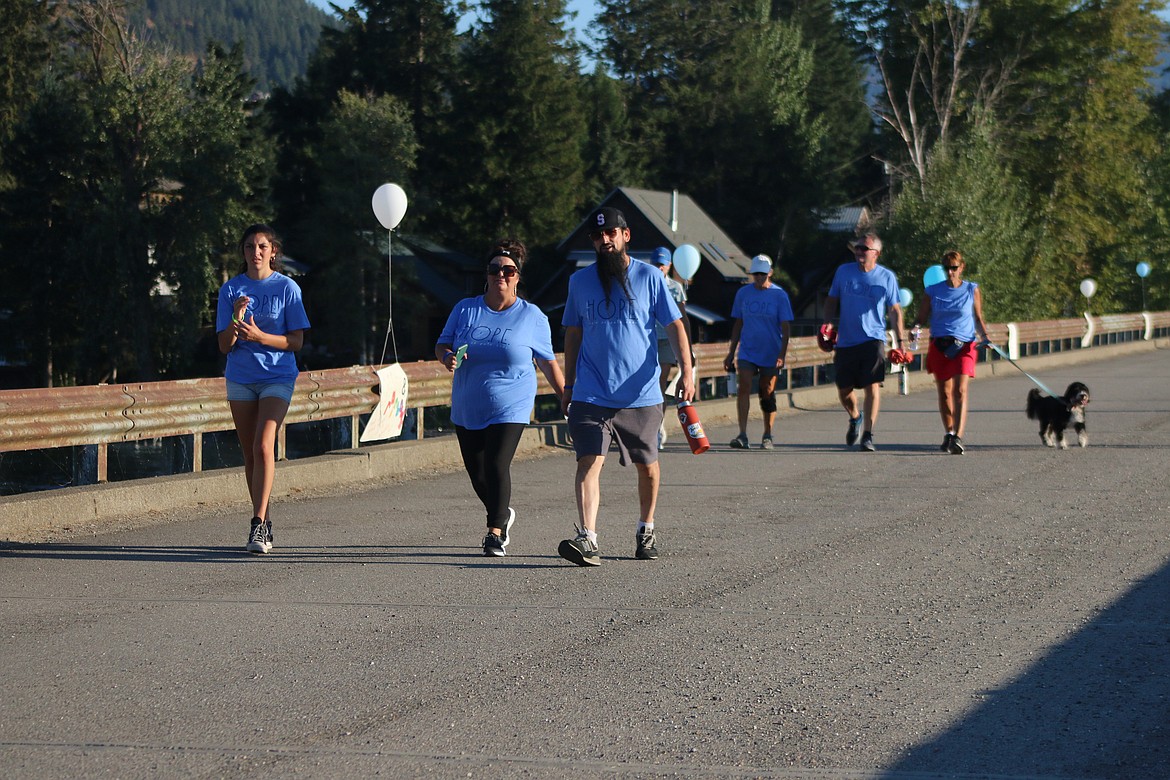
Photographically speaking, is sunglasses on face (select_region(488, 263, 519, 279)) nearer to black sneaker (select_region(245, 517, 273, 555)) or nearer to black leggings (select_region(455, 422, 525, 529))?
black leggings (select_region(455, 422, 525, 529))

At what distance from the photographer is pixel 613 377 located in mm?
7809

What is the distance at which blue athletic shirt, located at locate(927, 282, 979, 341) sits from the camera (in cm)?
1352

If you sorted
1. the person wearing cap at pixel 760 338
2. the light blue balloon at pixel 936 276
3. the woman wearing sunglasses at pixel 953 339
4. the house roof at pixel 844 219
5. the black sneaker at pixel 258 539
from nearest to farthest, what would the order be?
1. the black sneaker at pixel 258 539
2. the woman wearing sunglasses at pixel 953 339
3. the light blue balloon at pixel 936 276
4. the person wearing cap at pixel 760 338
5. the house roof at pixel 844 219

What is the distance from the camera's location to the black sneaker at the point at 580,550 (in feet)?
25.3

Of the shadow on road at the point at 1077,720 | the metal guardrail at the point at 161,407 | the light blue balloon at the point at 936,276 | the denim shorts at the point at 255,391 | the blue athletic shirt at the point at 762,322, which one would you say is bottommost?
the shadow on road at the point at 1077,720

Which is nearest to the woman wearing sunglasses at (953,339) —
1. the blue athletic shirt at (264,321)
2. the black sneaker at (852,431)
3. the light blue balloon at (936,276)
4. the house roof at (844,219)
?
the light blue balloon at (936,276)

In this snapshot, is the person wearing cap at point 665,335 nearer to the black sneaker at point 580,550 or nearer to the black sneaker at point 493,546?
the black sneaker at point 493,546

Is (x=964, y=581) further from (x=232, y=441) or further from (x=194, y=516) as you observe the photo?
(x=232, y=441)

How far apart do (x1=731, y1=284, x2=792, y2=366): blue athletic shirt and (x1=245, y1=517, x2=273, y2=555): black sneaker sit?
7077 millimetres

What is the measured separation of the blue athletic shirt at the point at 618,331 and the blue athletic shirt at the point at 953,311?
6300 mm

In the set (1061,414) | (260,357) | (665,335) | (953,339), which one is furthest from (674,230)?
(260,357)

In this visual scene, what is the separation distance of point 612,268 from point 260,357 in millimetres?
2149

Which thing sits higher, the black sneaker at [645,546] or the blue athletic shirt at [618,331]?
the blue athletic shirt at [618,331]

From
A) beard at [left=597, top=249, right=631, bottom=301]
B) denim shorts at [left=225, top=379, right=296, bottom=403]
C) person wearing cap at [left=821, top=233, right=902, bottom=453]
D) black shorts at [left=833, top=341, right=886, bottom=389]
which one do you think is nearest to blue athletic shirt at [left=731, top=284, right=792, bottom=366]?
person wearing cap at [left=821, top=233, right=902, bottom=453]
